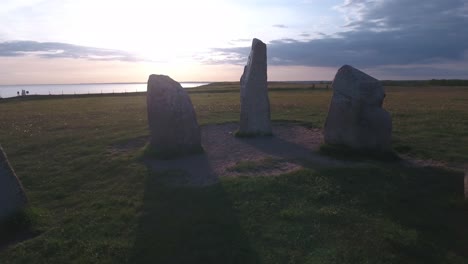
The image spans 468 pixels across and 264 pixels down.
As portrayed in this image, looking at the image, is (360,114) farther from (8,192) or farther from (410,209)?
(8,192)

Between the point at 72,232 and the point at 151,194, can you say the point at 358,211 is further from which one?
the point at 72,232

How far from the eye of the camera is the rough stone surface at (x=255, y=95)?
15.8 metres

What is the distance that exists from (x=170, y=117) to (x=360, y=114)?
20.1 feet

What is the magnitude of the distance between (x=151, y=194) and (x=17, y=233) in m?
3.02

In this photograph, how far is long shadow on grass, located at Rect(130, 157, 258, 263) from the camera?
709 cm

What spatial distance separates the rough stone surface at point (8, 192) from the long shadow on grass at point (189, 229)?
2674 mm

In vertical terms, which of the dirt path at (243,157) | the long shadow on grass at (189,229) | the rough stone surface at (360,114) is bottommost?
the long shadow on grass at (189,229)

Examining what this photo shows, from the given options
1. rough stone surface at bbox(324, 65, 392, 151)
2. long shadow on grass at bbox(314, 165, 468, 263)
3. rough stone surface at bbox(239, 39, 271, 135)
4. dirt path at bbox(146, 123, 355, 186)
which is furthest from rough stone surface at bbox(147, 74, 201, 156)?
rough stone surface at bbox(324, 65, 392, 151)

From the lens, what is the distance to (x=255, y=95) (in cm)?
1589

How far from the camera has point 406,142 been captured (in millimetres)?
15086

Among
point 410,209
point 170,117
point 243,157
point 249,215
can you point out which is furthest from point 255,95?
point 410,209

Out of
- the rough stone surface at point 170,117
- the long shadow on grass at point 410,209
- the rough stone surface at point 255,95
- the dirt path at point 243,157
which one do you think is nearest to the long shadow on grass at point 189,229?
the dirt path at point 243,157

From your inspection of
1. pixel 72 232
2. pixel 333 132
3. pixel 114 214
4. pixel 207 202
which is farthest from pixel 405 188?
pixel 72 232

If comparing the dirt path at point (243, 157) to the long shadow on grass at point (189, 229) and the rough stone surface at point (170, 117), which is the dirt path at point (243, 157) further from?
the long shadow on grass at point (189, 229)
